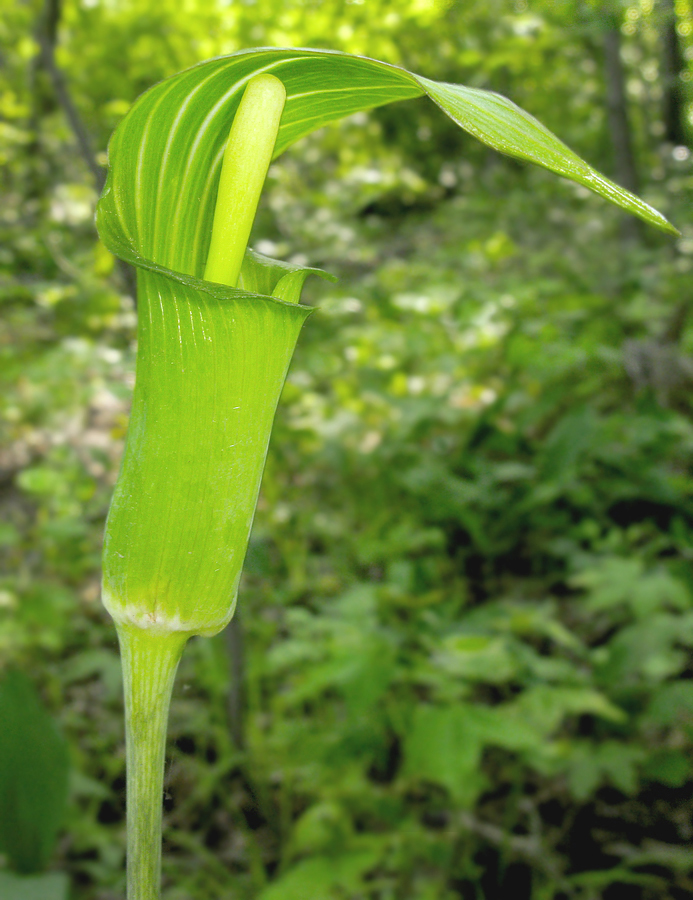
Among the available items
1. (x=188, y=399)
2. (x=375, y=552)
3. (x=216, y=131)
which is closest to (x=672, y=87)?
(x=375, y=552)

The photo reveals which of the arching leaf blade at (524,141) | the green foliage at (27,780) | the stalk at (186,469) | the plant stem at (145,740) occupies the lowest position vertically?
the green foliage at (27,780)

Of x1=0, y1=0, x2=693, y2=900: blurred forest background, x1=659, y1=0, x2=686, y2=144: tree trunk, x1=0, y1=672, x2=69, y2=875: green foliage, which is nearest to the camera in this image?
x1=0, y1=672, x2=69, y2=875: green foliage

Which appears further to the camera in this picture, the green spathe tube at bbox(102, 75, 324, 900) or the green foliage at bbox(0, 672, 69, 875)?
the green foliage at bbox(0, 672, 69, 875)

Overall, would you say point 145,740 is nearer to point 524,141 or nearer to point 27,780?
point 524,141

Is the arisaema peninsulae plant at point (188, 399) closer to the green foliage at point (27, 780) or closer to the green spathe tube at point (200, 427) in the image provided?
the green spathe tube at point (200, 427)

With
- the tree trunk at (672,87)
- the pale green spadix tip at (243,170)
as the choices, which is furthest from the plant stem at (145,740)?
the tree trunk at (672,87)

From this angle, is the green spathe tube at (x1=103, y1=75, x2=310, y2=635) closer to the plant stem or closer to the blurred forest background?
the plant stem

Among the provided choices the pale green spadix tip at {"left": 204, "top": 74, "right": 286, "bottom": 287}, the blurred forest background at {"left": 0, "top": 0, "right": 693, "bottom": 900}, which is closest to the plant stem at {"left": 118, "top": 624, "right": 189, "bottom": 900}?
the pale green spadix tip at {"left": 204, "top": 74, "right": 286, "bottom": 287}
